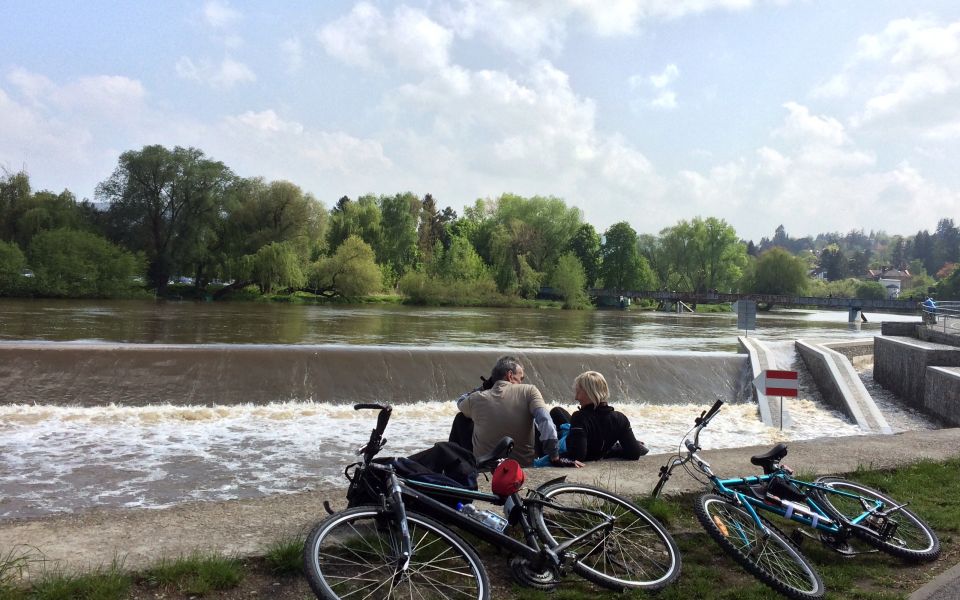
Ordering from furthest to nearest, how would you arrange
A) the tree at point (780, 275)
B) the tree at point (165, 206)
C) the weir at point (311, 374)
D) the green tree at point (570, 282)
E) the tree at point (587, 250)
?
1. the tree at point (780, 275)
2. the tree at point (587, 250)
3. the green tree at point (570, 282)
4. the tree at point (165, 206)
5. the weir at point (311, 374)

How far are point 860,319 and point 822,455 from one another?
70220 mm

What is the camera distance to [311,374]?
15.0m

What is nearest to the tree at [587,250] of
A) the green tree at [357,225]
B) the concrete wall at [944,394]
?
the green tree at [357,225]

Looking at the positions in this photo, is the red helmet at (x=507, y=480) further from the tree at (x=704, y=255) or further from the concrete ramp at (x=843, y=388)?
the tree at (x=704, y=255)

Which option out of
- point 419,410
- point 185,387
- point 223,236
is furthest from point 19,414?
Answer: point 223,236

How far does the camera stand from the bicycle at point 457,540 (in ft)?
11.2

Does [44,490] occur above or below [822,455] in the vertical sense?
below

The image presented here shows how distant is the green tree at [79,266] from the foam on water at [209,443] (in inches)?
1741

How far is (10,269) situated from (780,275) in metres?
86.1

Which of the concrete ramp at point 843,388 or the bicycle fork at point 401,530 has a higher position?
the bicycle fork at point 401,530

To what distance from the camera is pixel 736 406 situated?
16.0 metres

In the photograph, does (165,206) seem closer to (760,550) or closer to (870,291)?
(760,550)

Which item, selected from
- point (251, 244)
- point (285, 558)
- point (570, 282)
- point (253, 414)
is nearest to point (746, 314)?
point (253, 414)

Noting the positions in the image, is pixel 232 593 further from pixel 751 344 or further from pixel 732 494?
pixel 751 344
